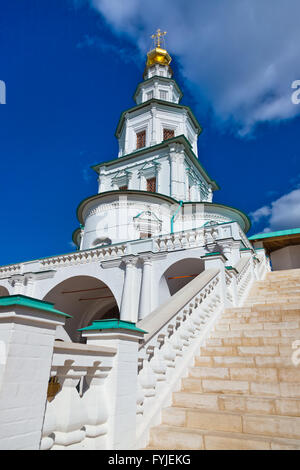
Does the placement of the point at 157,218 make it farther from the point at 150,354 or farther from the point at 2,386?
the point at 2,386

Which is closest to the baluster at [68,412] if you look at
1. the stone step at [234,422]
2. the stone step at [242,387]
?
the stone step at [234,422]

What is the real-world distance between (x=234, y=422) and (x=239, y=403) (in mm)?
313

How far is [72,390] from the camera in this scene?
2400 mm

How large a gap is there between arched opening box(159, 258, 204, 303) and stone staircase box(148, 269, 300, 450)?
594 cm

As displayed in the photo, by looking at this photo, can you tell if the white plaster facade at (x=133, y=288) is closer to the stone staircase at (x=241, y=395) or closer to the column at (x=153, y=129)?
the column at (x=153, y=129)

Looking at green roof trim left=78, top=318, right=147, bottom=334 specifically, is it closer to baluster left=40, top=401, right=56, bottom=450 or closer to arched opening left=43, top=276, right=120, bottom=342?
baluster left=40, top=401, right=56, bottom=450

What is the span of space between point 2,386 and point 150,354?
2.36 metres

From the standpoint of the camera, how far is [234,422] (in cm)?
317

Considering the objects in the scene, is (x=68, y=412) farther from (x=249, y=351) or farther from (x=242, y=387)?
(x=249, y=351)

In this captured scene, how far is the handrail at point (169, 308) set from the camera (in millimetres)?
3801

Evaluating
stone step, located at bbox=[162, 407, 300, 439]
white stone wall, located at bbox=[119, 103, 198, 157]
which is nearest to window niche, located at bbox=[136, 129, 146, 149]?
white stone wall, located at bbox=[119, 103, 198, 157]

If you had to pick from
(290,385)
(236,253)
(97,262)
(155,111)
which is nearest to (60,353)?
(290,385)

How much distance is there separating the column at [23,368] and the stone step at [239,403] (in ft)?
7.79

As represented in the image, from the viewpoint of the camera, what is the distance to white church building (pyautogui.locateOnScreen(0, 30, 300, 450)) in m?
1.96
